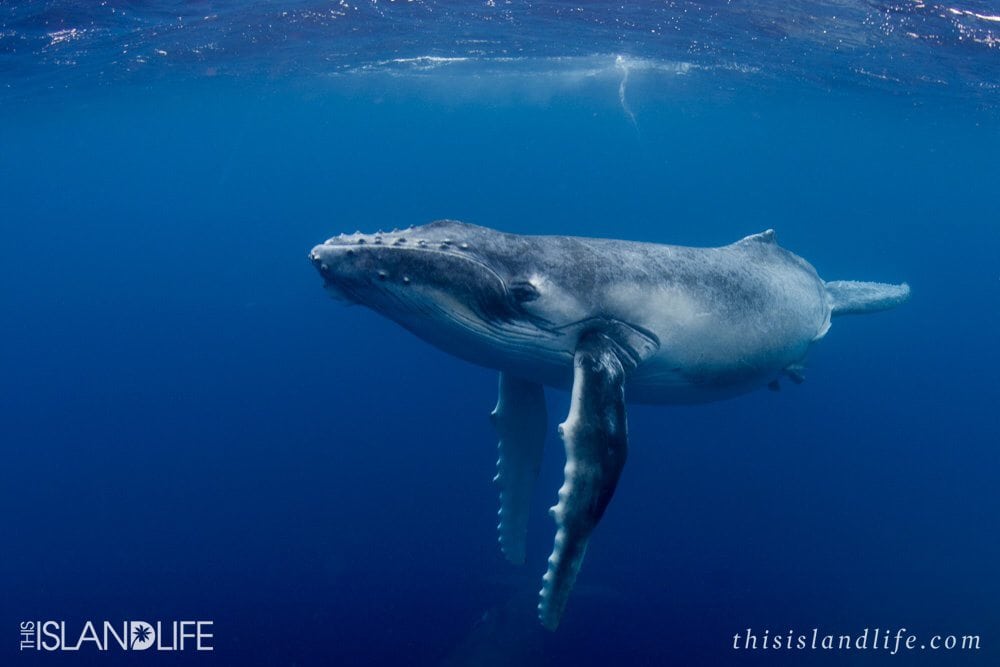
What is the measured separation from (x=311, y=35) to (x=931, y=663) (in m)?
27.4

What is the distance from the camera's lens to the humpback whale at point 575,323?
16.3 feet

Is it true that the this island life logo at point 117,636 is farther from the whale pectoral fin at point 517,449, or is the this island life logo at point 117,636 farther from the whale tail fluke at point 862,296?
the whale tail fluke at point 862,296

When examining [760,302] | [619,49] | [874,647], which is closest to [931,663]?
[874,647]

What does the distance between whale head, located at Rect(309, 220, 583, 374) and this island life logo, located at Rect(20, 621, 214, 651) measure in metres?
10.1

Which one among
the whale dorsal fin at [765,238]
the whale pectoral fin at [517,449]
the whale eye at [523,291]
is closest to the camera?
the whale eye at [523,291]

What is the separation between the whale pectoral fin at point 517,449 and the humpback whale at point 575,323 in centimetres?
2

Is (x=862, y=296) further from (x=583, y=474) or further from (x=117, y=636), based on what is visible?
(x=117, y=636)

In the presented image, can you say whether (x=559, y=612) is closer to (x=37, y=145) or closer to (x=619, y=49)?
(x=619, y=49)

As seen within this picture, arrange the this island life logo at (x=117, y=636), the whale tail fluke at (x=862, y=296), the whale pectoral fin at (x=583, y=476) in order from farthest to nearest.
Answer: the this island life logo at (x=117, y=636) < the whale tail fluke at (x=862, y=296) < the whale pectoral fin at (x=583, y=476)

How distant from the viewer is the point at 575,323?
580cm

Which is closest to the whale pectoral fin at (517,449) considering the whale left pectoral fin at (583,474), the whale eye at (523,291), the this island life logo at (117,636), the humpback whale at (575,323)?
the humpback whale at (575,323)

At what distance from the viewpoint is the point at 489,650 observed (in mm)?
12031

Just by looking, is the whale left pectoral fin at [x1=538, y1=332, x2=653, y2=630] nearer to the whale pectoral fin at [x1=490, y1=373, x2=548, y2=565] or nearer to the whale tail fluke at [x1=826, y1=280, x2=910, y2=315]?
the whale pectoral fin at [x1=490, y1=373, x2=548, y2=565]

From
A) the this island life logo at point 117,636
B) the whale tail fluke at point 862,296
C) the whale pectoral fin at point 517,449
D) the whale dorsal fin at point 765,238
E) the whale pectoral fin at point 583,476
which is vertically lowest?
the this island life logo at point 117,636
